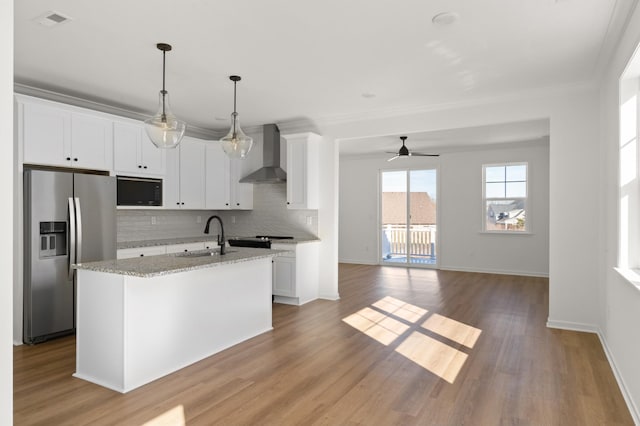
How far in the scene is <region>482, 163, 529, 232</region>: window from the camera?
8.17 meters

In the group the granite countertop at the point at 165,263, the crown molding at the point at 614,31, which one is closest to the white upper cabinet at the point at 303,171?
the granite countertop at the point at 165,263

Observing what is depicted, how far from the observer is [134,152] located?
509 centimetres

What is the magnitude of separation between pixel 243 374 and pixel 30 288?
7.60ft

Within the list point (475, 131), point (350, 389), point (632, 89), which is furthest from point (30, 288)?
point (475, 131)

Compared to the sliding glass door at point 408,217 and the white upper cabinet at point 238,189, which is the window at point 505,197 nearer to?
the sliding glass door at point 408,217

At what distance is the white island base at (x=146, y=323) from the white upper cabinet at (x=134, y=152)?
219cm

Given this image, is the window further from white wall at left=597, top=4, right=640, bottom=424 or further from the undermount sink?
the undermount sink

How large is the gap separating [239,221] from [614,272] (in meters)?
5.15

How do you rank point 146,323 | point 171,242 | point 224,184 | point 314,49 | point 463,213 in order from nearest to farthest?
point 146,323
point 314,49
point 171,242
point 224,184
point 463,213

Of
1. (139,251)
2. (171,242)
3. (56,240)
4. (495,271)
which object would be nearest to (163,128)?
(56,240)

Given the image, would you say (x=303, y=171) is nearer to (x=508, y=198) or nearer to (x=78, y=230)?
(x=78, y=230)

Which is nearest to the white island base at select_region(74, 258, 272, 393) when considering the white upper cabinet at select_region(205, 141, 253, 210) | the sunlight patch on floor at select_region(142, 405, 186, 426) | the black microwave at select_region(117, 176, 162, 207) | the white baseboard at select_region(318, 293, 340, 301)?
the sunlight patch on floor at select_region(142, 405, 186, 426)

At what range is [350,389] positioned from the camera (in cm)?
291

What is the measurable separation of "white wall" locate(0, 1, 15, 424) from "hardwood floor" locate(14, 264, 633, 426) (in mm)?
1116
